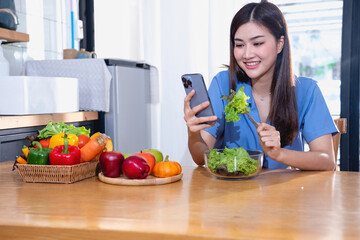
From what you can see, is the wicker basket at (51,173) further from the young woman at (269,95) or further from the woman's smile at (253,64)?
the woman's smile at (253,64)

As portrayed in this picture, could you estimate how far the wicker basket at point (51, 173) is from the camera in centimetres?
109

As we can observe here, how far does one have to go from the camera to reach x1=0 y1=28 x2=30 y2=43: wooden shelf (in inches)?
91.6

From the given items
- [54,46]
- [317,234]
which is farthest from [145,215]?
[54,46]

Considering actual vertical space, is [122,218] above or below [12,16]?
below

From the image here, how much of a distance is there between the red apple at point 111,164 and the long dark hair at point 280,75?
2.34 ft

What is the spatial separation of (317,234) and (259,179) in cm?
46

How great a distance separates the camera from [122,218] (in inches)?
30.4

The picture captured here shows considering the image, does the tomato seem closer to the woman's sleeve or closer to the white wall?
the woman's sleeve

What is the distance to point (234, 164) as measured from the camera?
3.56ft

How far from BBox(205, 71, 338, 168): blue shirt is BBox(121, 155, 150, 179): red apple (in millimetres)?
622

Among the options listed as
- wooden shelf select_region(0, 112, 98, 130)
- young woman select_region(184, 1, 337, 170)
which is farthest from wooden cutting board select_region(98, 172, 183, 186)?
wooden shelf select_region(0, 112, 98, 130)

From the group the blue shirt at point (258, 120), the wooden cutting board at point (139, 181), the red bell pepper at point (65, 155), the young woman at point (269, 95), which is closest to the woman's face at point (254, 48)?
the young woman at point (269, 95)

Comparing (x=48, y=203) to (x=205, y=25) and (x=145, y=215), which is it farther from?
(x=205, y=25)

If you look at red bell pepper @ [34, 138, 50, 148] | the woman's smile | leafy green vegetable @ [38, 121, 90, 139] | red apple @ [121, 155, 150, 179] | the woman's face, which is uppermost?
the woman's face
